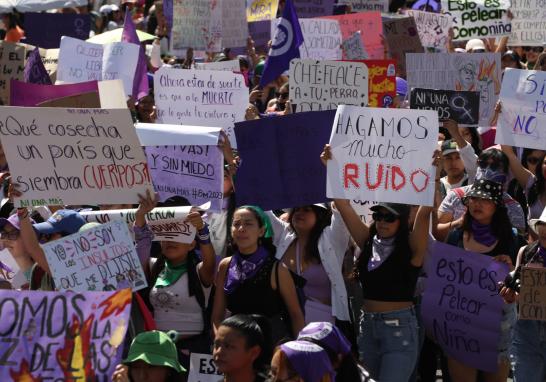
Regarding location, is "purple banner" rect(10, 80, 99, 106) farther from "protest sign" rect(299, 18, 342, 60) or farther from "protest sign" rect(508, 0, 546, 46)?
"protest sign" rect(508, 0, 546, 46)

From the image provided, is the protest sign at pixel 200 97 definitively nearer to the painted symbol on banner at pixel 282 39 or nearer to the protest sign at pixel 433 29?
the painted symbol on banner at pixel 282 39

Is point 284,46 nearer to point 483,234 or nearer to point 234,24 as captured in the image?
point 234,24

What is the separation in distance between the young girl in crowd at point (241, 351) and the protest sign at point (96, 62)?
272 inches

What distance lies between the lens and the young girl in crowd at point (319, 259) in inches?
277

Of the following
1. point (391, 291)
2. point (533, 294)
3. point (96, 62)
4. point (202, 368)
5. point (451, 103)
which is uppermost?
point (451, 103)

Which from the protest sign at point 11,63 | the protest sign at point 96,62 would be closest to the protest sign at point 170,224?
the protest sign at point 11,63

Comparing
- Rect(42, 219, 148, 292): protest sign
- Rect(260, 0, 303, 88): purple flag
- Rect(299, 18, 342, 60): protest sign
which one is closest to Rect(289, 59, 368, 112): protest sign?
Rect(260, 0, 303, 88): purple flag

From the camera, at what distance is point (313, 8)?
1541cm

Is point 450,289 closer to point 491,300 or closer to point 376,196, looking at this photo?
point 491,300

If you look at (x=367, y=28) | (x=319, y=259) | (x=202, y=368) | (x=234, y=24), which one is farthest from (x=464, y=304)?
(x=234, y=24)

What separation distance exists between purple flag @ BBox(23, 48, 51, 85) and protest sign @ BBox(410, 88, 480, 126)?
3.52 metres

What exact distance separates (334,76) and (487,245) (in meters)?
2.45

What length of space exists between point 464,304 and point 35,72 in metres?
5.51

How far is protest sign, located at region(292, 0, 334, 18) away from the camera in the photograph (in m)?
15.3
